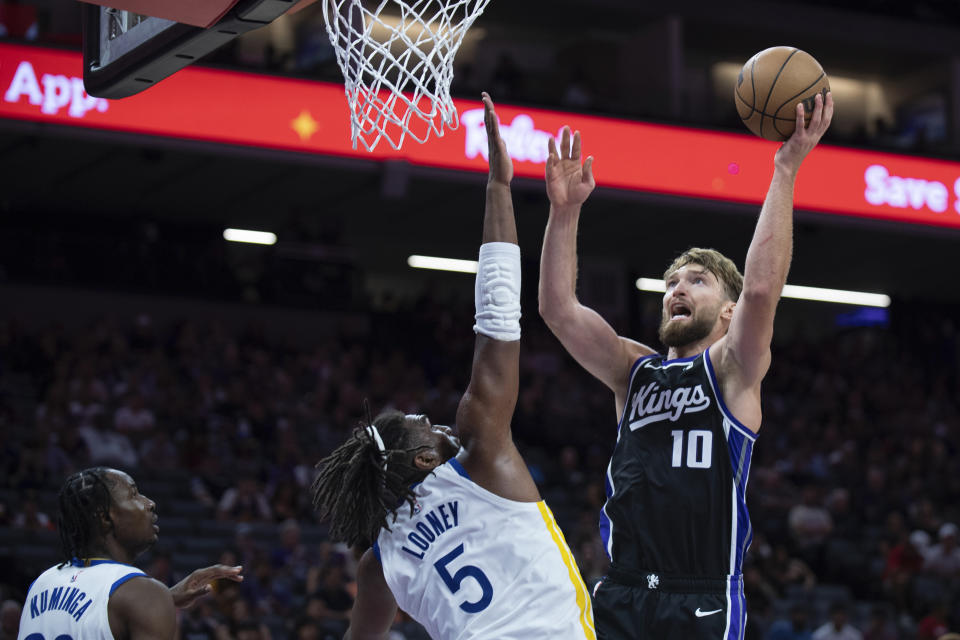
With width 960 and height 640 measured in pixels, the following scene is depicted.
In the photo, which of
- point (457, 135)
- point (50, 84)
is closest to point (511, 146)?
point (457, 135)

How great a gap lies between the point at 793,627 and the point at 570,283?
6760 millimetres

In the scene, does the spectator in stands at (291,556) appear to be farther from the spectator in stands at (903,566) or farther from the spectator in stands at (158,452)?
the spectator in stands at (903,566)

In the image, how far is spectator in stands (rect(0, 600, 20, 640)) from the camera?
7.12m

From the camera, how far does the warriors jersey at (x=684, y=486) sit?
3.44 m

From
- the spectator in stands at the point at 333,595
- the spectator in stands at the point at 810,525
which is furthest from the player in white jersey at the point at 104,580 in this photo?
the spectator in stands at the point at 810,525

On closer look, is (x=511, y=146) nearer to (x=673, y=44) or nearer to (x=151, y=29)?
(x=673, y=44)

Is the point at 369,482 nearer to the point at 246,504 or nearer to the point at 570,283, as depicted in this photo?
the point at 570,283

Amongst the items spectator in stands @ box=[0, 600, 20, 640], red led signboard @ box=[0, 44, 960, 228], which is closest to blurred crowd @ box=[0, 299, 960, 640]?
spectator in stands @ box=[0, 600, 20, 640]

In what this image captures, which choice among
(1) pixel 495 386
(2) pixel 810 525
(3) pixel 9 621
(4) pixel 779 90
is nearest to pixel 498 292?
(1) pixel 495 386

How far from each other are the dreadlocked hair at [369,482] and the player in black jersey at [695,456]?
77 centimetres

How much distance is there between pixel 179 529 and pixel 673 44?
9.29 metres

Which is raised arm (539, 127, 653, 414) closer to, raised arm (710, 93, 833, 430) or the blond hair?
the blond hair

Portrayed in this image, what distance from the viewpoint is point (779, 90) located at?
357cm

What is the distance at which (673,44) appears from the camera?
15508mm
